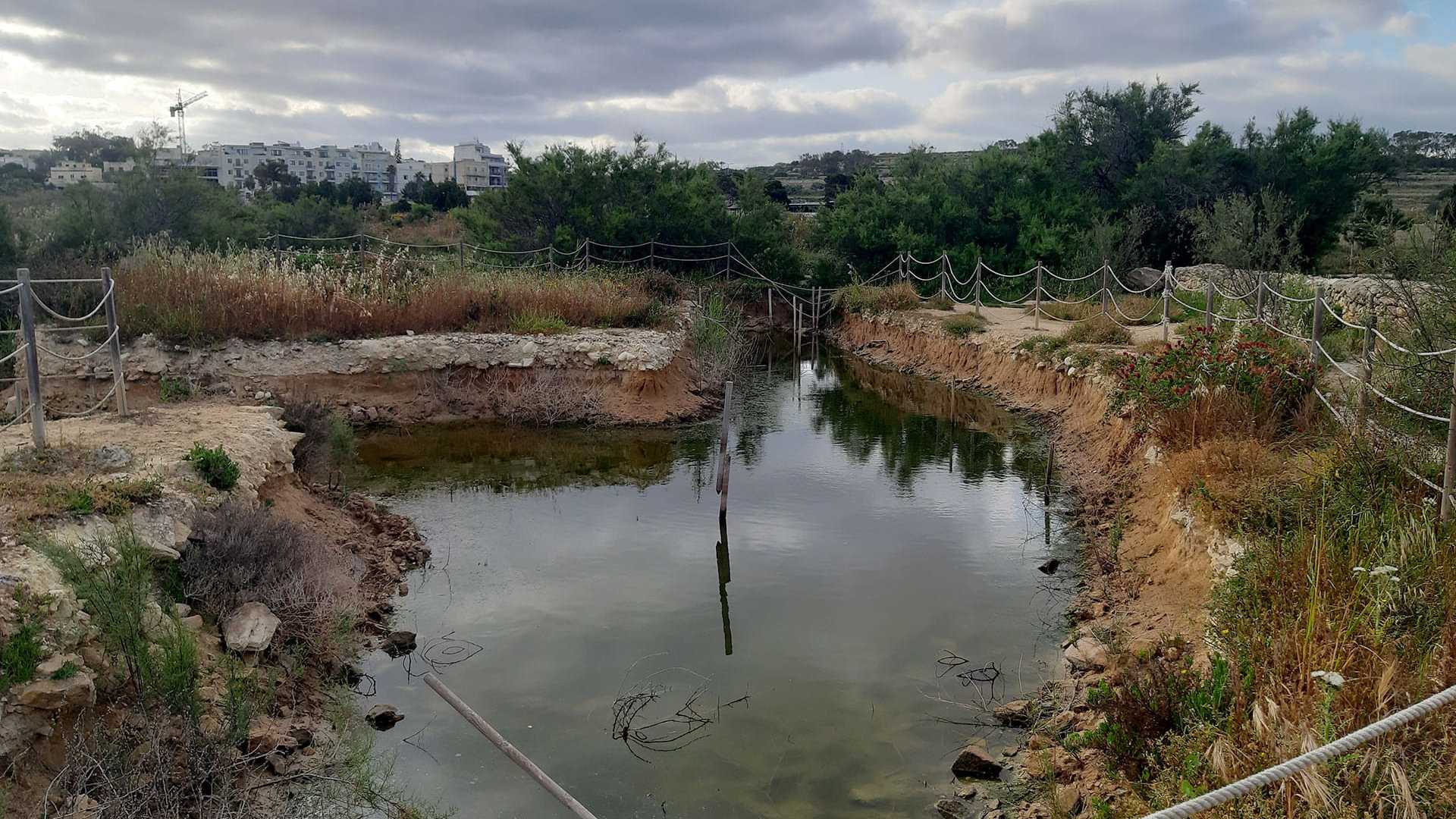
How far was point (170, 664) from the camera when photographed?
575 cm

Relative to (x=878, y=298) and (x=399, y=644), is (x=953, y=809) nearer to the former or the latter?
(x=399, y=644)

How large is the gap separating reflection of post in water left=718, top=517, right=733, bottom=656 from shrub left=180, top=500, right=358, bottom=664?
300 centimetres

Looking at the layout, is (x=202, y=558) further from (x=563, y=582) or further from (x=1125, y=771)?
(x=1125, y=771)

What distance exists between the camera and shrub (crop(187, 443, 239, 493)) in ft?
28.4

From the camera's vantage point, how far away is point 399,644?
793 cm

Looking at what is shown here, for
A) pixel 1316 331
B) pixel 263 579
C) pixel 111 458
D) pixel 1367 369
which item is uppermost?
pixel 1316 331

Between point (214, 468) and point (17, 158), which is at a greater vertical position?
point (17, 158)

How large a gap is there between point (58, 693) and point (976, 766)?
5.22m

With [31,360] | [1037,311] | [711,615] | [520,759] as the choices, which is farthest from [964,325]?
[520,759]

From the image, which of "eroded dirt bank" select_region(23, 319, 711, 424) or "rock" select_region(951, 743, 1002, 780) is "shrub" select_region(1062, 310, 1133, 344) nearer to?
"eroded dirt bank" select_region(23, 319, 711, 424)

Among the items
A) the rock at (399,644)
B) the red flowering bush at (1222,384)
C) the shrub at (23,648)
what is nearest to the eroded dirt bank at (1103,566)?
the red flowering bush at (1222,384)

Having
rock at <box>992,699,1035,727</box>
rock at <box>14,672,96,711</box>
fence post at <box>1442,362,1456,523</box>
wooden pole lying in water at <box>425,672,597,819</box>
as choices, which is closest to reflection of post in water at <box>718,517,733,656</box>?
rock at <box>992,699,1035,727</box>

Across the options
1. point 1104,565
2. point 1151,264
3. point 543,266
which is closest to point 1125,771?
point 1104,565

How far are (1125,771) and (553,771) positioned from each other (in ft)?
11.0
